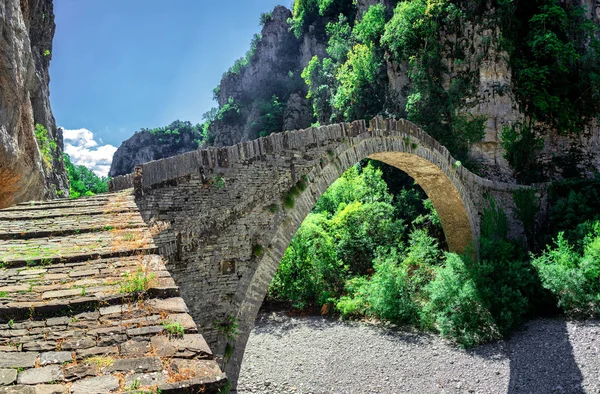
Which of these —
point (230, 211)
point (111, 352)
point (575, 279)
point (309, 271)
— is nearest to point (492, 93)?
point (575, 279)

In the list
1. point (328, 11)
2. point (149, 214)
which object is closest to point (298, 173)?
point (149, 214)

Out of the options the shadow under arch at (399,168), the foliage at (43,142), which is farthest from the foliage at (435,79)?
the foliage at (43,142)

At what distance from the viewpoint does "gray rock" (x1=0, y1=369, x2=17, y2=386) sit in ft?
4.33

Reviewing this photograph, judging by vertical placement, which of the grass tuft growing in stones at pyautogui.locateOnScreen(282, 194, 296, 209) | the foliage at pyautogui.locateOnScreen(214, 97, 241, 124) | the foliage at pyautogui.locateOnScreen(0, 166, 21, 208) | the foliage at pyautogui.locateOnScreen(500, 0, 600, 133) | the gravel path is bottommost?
the gravel path

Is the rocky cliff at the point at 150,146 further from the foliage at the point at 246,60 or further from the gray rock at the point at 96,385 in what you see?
the gray rock at the point at 96,385

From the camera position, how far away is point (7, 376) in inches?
53.6

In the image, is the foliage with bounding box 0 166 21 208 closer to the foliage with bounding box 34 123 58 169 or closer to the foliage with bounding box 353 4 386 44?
the foliage with bounding box 34 123 58 169

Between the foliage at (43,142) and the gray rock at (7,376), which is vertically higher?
the foliage at (43,142)

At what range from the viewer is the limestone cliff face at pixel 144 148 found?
56697mm

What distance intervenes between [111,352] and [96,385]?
0.72 ft

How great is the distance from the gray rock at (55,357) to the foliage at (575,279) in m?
12.4

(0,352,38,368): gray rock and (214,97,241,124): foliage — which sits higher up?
(214,97,241,124): foliage

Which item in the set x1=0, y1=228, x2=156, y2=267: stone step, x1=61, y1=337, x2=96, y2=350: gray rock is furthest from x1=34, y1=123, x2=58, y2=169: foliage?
x1=61, y1=337, x2=96, y2=350: gray rock

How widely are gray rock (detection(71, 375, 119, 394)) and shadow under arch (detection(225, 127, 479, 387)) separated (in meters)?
4.76
